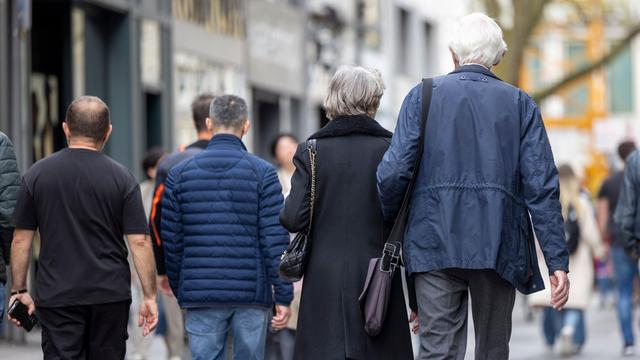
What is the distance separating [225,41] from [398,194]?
17.5 metres

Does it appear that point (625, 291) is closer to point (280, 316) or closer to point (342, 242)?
point (280, 316)

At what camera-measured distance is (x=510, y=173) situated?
7164 mm

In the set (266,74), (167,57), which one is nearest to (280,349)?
(167,57)

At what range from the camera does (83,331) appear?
7973mm

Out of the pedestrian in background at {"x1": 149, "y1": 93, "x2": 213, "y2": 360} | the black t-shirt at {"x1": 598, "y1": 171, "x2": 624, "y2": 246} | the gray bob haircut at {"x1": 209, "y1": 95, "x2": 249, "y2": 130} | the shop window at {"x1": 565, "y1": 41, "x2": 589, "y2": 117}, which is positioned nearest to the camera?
the gray bob haircut at {"x1": 209, "y1": 95, "x2": 249, "y2": 130}

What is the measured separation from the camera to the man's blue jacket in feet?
23.1

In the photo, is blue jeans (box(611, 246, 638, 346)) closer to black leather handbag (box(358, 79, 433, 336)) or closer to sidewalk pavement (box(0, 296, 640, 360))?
sidewalk pavement (box(0, 296, 640, 360))

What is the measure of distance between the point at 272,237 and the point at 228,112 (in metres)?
0.83

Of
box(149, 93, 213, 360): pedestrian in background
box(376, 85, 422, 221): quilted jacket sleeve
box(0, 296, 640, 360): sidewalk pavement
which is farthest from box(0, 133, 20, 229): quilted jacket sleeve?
box(0, 296, 640, 360): sidewalk pavement

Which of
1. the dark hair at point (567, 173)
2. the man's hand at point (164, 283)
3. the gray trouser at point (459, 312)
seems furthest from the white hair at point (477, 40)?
the dark hair at point (567, 173)

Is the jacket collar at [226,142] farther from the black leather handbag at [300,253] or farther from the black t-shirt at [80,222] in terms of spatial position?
the black leather handbag at [300,253]

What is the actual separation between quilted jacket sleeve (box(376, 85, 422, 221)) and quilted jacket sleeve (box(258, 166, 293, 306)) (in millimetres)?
1392

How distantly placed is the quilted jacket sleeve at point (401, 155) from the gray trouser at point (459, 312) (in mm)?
376

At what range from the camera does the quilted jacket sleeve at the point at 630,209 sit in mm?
11492
